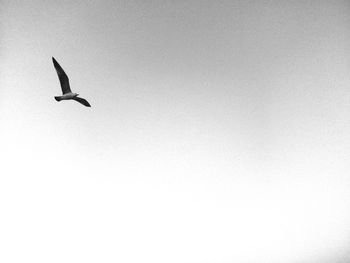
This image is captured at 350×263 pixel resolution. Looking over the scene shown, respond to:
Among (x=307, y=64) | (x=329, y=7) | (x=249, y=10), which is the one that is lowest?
(x=307, y=64)

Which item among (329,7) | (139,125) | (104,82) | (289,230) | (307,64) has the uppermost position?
(329,7)

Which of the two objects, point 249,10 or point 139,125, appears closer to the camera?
point 139,125

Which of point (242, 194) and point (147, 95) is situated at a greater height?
point (147, 95)

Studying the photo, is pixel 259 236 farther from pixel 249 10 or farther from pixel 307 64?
pixel 249 10

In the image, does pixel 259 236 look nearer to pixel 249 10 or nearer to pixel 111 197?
pixel 111 197

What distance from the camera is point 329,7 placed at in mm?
2717

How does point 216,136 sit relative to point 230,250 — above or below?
above

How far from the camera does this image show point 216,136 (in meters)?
2.50

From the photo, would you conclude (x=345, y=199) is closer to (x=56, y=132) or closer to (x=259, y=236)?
(x=259, y=236)

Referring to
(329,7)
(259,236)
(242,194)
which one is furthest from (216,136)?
(329,7)

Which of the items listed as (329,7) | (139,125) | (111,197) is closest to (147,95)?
(139,125)

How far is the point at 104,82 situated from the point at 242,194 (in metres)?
1.15

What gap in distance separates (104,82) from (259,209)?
130cm

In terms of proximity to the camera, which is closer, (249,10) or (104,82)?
(104,82)
